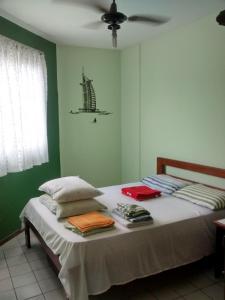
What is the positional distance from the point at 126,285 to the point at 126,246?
0.41 m

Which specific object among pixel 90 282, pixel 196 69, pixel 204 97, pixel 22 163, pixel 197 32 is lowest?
pixel 90 282

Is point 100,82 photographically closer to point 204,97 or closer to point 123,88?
point 123,88

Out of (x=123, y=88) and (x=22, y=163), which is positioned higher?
(x=123, y=88)

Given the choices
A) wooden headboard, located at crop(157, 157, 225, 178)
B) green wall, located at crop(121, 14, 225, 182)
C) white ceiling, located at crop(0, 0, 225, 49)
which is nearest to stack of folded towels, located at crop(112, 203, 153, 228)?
wooden headboard, located at crop(157, 157, 225, 178)

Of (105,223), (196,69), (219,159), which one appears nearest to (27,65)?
(196,69)

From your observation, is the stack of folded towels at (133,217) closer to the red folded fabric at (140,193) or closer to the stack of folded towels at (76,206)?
the stack of folded towels at (76,206)

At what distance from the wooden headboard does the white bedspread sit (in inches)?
21.3

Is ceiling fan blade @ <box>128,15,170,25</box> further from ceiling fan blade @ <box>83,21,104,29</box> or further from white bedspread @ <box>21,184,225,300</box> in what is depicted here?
white bedspread @ <box>21,184,225,300</box>

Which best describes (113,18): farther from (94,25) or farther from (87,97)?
(87,97)

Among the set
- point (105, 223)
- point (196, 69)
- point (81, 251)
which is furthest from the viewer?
point (196, 69)

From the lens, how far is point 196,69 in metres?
3.30

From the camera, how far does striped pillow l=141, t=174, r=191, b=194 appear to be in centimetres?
321

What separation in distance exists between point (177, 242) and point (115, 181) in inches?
100

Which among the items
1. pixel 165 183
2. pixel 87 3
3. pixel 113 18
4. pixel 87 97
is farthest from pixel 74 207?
pixel 87 97
